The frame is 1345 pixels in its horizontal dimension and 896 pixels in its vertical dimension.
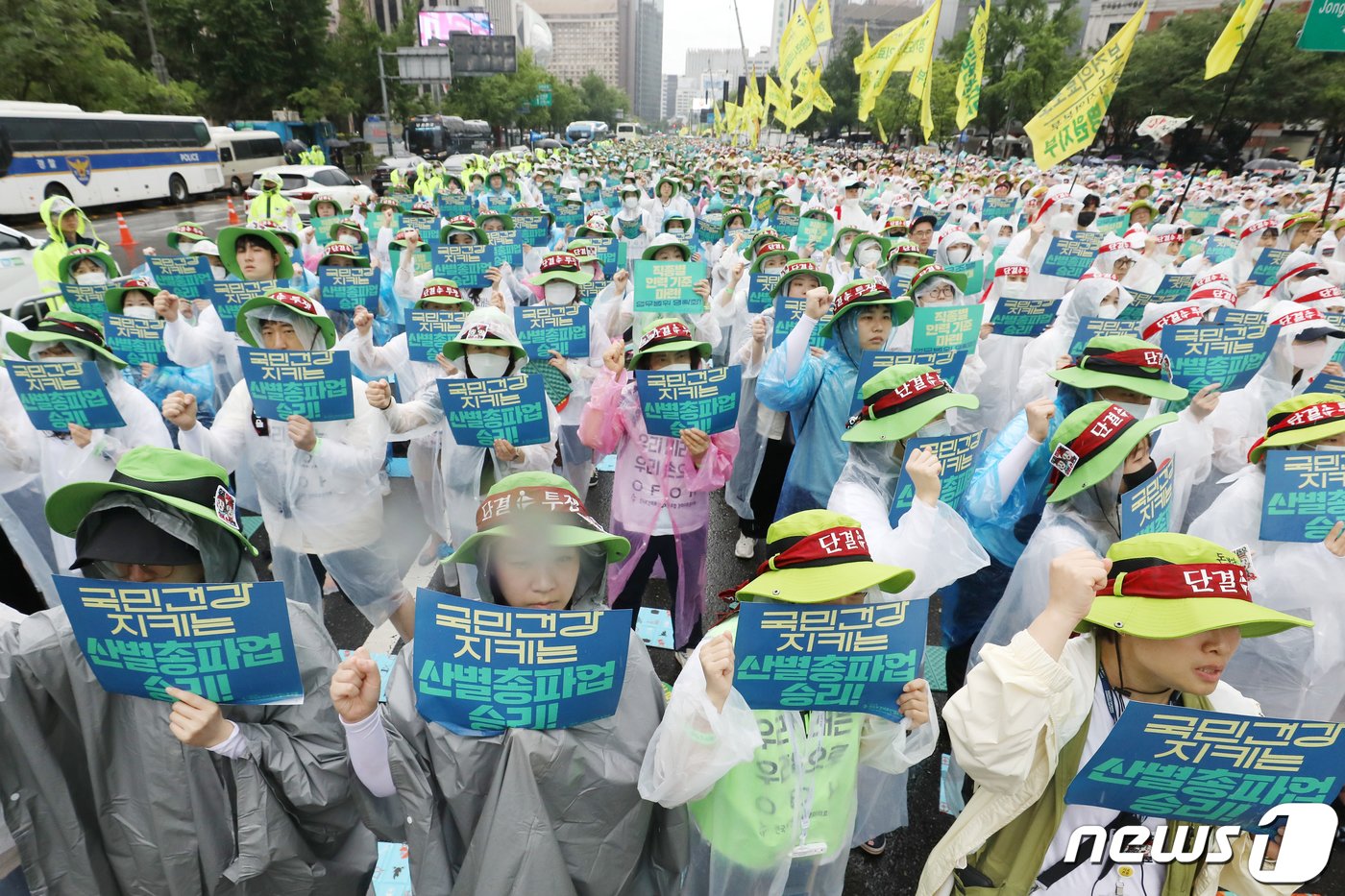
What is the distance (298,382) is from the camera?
3.30 m

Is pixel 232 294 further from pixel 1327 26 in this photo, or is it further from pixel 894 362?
pixel 1327 26

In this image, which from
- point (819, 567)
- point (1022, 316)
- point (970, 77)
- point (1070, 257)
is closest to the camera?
point (819, 567)

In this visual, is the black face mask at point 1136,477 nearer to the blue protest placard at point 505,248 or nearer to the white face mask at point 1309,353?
the white face mask at point 1309,353

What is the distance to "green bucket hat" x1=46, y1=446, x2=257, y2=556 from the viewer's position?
187 centimetres

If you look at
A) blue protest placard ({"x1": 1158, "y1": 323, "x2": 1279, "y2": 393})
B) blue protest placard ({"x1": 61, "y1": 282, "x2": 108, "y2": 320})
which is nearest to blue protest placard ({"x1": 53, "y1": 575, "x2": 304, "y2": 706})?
blue protest placard ({"x1": 1158, "y1": 323, "x2": 1279, "y2": 393})

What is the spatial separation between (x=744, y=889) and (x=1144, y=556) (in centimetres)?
150

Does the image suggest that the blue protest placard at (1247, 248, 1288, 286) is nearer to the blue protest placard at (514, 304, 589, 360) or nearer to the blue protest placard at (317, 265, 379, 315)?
the blue protest placard at (514, 304, 589, 360)

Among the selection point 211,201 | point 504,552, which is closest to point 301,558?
point 504,552

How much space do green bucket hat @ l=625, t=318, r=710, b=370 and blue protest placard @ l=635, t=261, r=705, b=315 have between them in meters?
1.93

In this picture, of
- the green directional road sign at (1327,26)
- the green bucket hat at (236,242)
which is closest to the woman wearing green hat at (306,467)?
the green bucket hat at (236,242)

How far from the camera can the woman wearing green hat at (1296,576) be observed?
9.34 ft

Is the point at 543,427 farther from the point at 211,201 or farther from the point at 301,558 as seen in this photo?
the point at 211,201

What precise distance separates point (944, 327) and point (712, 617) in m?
2.48

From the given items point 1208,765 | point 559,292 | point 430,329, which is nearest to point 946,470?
point 1208,765
